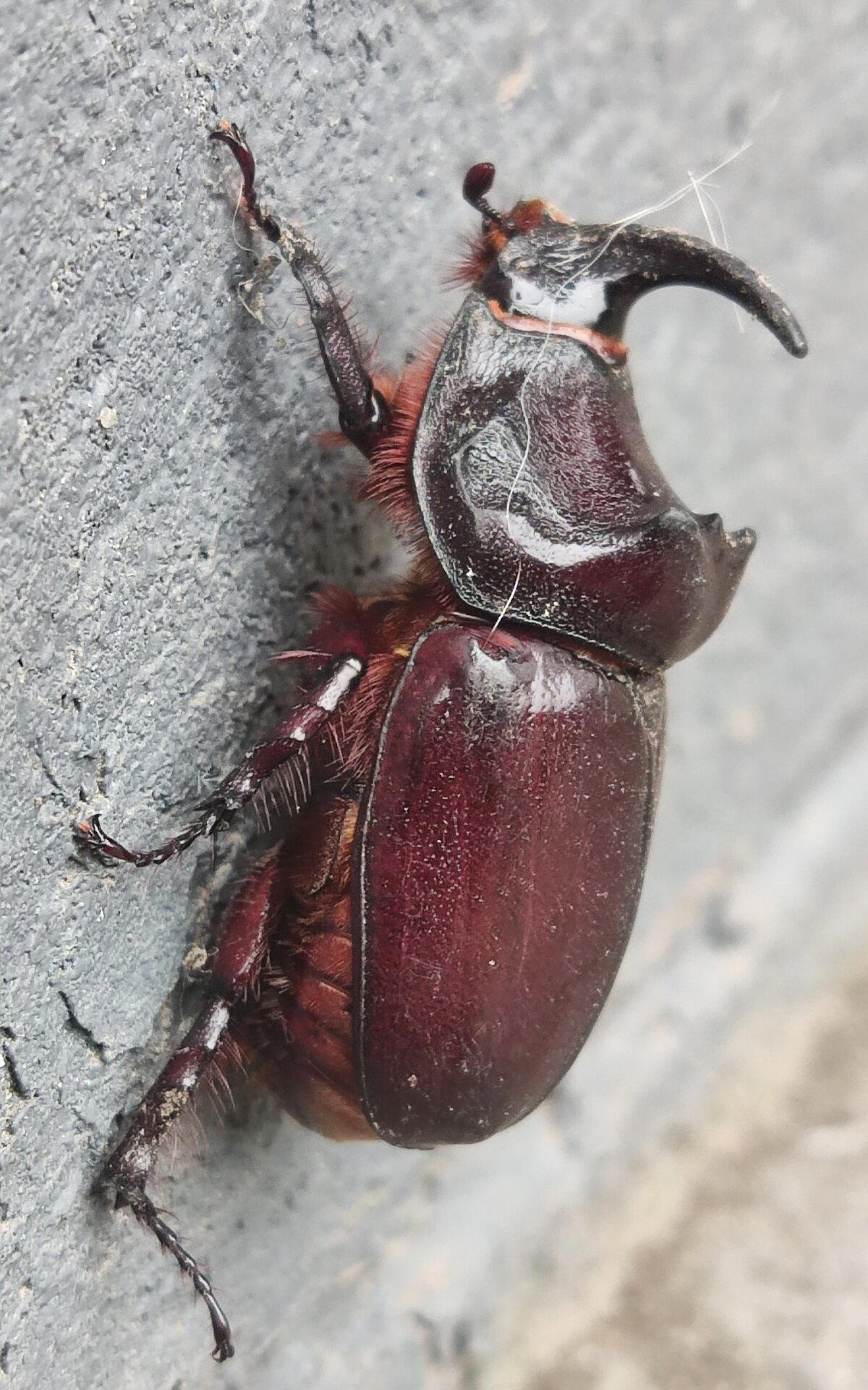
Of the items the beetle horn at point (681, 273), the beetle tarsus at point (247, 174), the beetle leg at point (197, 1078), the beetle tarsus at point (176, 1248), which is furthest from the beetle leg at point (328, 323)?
the beetle tarsus at point (176, 1248)

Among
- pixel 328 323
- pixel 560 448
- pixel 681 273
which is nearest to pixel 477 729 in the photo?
pixel 560 448

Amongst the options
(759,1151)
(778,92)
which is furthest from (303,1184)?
(778,92)

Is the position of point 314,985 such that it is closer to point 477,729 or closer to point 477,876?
point 477,876

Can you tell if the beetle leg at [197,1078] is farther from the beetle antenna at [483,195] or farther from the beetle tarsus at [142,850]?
the beetle antenna at [483,195]

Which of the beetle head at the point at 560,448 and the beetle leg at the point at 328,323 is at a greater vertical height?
the beetle leg at the point at 328,323

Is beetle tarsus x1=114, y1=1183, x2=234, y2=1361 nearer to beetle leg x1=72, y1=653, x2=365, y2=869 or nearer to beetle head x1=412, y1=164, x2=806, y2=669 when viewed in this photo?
beetle leg x1=72, y1=653, x2=365, y2=869

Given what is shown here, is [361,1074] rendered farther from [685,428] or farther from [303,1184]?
[685,428]
